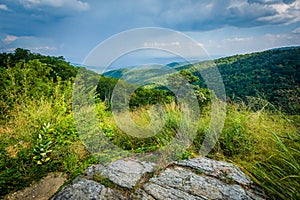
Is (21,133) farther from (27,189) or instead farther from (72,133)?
(27,189)

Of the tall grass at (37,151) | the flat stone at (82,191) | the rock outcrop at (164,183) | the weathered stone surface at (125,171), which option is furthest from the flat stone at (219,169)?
the tall grass at (37,151)

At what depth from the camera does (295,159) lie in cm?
213

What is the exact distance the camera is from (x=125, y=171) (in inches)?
93.0

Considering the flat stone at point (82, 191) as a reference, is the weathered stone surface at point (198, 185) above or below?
below

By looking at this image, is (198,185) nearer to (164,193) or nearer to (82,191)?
(164,193)

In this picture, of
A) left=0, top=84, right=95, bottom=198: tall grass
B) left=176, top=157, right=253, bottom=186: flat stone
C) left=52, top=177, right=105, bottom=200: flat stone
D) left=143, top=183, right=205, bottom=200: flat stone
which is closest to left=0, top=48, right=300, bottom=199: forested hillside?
left=0, top=84, right=95, bottom=198: tall grass

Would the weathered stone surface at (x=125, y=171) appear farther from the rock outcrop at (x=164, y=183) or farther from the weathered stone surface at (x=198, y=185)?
the weathered stone surface at (x=198, y=185)

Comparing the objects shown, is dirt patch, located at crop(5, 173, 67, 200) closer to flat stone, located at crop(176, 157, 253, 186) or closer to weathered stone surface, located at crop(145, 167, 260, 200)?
weathered stone surface, located at crop(145, 167, 260, 200)

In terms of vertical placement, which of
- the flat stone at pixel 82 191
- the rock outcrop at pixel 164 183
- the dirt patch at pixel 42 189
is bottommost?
the dirt patch at pixel 42 189

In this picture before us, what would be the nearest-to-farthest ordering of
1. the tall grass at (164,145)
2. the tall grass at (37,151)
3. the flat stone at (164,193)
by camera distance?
the flat stone at (164,193) < the tall grass at (164,145) < the tall grass at (37,151)

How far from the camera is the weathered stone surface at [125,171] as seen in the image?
2152mm

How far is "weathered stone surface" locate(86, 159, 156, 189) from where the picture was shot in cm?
215

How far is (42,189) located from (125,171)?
0.87 meters

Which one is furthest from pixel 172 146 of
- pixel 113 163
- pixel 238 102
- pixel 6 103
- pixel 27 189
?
pixel 6 103
